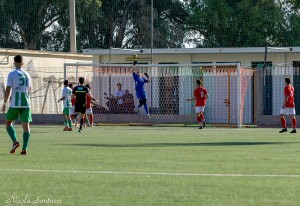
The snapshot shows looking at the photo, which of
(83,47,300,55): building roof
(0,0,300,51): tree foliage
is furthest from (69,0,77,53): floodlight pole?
(0,0,300,51): tree foliage

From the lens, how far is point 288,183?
12.2m

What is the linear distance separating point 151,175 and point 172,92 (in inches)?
1196

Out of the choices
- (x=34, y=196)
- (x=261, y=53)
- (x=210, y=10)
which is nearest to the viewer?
(x=34, y=196)

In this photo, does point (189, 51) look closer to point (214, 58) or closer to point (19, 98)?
point (214, 58)

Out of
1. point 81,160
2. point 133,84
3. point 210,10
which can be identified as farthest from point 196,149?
point 210,10

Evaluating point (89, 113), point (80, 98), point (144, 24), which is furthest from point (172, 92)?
point (144, 24)

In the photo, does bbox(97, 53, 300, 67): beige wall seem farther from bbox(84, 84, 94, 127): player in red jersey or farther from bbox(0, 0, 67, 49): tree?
bbox(0, 0, 67, 49): tree

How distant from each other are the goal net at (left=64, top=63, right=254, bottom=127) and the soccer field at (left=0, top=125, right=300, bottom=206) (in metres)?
19.7

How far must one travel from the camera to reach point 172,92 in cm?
4369

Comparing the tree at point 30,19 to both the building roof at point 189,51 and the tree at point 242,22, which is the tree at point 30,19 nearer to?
the tree at point 242,22

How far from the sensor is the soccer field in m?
10.6

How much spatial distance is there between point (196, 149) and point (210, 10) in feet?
152

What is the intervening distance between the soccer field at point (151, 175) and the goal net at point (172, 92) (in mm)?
19667

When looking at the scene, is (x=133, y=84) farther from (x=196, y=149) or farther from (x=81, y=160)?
(x=81, y=160)
